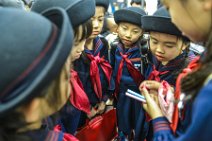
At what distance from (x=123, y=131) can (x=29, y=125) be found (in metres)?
1.68

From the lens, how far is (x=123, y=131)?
8.45 feet

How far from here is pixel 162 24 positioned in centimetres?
179

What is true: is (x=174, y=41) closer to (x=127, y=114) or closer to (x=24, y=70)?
(x=127, y=114)

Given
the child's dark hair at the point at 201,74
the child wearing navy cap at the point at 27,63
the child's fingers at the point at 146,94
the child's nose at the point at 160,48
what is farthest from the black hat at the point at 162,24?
the child wearing navy cap at the point at 27,63

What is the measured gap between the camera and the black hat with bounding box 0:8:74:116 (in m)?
0.79

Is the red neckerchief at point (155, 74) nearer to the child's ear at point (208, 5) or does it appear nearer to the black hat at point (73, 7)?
the black hat at point (73, 7)

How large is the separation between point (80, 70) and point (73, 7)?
0.68 meters

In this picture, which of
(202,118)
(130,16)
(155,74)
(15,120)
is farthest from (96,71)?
(202,118)

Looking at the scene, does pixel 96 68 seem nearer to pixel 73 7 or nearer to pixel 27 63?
pixel 73 7

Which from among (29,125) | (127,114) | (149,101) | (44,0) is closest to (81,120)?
(127,114)

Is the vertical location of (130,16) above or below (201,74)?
below

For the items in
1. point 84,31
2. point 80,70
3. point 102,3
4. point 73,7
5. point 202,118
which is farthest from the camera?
point 102,3

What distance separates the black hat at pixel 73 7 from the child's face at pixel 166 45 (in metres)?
0.50

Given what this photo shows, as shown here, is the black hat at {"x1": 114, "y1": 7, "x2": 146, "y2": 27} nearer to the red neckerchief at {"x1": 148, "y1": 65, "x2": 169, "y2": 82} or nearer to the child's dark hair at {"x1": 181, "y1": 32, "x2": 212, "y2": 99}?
the red neckerchief at {"x1": 148, "y1": 65, "x2": 169, "y2": 82}
